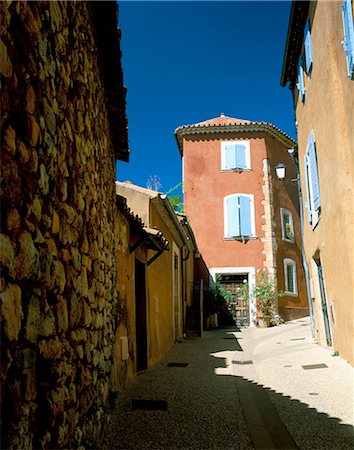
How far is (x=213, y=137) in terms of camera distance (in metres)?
18.9

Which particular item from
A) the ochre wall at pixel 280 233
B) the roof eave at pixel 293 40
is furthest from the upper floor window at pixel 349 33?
the ochre wall at pixel 280 233

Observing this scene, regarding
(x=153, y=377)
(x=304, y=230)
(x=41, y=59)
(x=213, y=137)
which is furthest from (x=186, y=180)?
(x=41, y=59)

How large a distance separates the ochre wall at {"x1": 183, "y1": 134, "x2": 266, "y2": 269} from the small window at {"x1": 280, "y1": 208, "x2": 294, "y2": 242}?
45.7 inches

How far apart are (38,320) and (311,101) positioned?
7.97 meters

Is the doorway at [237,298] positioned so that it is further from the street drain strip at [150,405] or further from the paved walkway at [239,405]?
the street drain strip at [150,405]

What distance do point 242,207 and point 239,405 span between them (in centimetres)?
1336

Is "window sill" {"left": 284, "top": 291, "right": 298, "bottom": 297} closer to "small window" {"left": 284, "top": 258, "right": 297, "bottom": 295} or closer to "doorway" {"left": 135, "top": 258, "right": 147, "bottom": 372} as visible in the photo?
"small window" {"left": 284, "top": 258, "right": 297, "bottom": 295}

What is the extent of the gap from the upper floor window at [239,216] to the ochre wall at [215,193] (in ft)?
0.68

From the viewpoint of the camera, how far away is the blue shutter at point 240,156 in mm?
18406

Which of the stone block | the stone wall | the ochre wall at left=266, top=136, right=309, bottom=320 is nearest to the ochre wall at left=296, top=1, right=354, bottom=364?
the stone wall

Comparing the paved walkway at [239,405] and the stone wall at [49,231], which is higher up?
the stone wall at [49,231]

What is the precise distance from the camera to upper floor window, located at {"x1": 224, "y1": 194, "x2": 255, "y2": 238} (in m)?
A: 17.6

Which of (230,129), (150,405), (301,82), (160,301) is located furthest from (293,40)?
(230,129)

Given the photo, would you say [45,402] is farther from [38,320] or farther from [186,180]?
[186,180]
